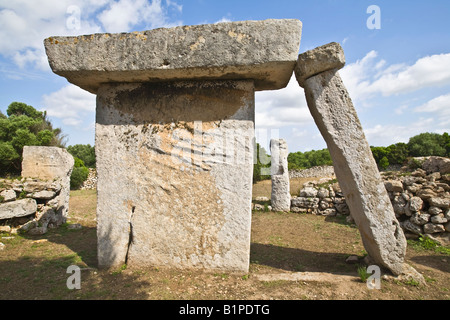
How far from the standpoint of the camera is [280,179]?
8.81 metres

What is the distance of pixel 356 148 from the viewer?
9.59 ft

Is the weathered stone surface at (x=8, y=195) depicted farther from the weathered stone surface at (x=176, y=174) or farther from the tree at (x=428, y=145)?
the tree at (x=428, y=145)

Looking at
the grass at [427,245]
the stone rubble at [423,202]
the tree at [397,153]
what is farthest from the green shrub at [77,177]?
the tree at [397,153]

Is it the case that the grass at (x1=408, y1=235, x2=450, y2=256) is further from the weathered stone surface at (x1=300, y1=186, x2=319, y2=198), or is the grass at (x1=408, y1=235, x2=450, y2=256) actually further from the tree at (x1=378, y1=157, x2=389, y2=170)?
the tree at (x1=378, y1=157, x2=389, y2=170)

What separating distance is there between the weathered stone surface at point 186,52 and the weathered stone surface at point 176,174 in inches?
13.1

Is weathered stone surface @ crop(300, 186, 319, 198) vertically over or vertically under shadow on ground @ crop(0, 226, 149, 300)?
over

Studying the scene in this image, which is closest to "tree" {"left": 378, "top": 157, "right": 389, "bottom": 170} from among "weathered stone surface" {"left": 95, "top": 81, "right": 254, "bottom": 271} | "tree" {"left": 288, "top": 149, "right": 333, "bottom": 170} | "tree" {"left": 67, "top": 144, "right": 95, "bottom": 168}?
"tree" {"left": 288, "top": 149, "right": 333, "bottom": 170}

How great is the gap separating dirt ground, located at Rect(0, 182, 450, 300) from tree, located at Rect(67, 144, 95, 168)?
23.4 meters

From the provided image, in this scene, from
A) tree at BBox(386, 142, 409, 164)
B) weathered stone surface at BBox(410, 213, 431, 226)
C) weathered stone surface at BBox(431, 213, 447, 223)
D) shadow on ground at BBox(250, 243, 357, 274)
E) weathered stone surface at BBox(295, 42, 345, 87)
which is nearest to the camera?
weathered stone surface at BBox(295, 42, 345, 87)

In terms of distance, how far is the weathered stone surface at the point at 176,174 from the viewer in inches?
122

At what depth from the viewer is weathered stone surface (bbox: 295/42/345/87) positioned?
2816mm

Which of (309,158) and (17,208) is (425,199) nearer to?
(17,208)

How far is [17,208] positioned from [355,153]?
6.43 meters

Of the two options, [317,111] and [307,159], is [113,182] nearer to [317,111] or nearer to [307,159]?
[317,111]
